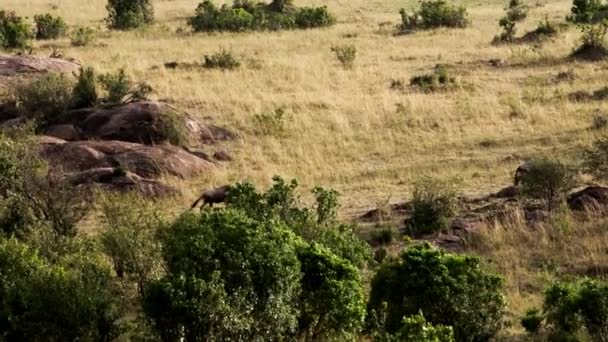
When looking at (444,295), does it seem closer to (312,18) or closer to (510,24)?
(510,24)

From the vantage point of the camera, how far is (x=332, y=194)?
42.8 feet

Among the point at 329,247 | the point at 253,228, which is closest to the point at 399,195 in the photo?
the point at 329,247

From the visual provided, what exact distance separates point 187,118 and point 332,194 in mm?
10183

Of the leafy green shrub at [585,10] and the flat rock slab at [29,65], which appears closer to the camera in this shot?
the flat rock slab at [29,65]

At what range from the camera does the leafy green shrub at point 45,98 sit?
22.8 meters

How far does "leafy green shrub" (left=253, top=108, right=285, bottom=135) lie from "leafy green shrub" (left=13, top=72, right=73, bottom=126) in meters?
4.62

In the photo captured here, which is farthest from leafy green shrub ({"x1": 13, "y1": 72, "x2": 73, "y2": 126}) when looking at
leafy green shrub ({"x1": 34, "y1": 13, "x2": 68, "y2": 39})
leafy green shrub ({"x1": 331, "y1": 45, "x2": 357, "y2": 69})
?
leafy green shrub ({"x1": 34, "y1": 13, "x2": 68, "y2": 39})

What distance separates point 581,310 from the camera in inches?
386

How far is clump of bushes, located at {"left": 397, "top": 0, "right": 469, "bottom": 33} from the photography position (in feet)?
133

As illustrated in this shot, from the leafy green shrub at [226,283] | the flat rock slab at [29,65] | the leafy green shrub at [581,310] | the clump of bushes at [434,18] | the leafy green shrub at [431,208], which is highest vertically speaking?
the leafy green shrub at [226,283]

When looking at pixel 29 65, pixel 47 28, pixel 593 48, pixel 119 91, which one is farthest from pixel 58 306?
pixel 47 28

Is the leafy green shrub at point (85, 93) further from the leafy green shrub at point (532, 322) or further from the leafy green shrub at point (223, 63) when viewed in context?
the leafy green shrub at point (532, 322)

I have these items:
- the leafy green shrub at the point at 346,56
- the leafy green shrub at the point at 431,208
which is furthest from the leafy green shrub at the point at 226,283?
the leafy green shrub at the point at 346,56

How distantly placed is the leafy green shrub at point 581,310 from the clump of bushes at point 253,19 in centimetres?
3163
